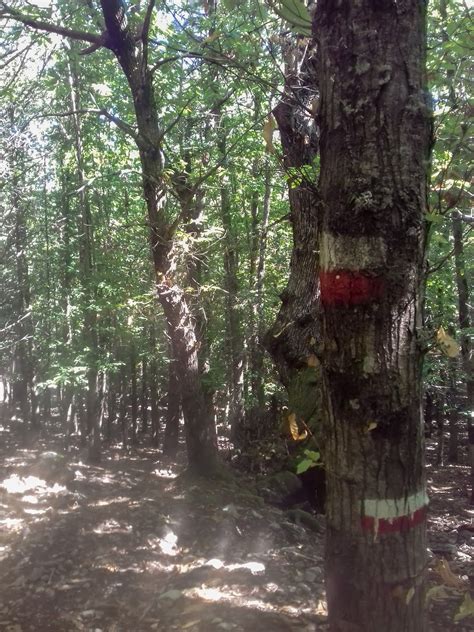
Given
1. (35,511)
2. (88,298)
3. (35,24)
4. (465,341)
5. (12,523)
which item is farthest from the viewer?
(88,298)

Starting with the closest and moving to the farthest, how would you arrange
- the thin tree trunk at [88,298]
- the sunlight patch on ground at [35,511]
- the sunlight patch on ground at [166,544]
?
the sunlight patch on ground at [166,544] → the sunlight patch on ground at [35,511] → the thin tree trunk at [88,298]

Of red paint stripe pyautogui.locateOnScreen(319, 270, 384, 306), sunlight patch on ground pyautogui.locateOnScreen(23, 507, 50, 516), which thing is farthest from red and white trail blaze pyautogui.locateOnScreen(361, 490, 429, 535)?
sunlight patch on ground pyautogui.locateOnScreen(23, 507, 50, 516)

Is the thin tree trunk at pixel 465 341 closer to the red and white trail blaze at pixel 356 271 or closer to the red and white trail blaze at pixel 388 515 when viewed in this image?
the red and white trail blaze at pixel 388 515

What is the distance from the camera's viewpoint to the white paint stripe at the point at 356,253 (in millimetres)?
1733

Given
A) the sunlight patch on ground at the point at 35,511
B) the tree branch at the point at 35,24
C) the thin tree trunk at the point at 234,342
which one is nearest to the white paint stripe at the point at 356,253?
the tree branch at the point at 35,24

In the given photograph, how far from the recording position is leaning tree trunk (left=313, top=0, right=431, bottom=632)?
5.72 feet

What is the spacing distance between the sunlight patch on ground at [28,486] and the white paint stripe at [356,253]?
715 cm

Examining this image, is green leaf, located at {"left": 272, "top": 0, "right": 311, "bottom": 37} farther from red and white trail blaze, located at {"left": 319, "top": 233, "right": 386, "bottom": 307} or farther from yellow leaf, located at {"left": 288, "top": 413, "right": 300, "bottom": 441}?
yellow leaf, located at {"left": 288, "top": 413, "right": 300, "bottom": 441}

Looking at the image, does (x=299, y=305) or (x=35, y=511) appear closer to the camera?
(x=299, y=305)

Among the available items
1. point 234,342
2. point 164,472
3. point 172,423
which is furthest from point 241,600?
point 172,423

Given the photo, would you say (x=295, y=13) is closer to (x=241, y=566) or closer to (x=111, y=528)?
(x=241, y=566)

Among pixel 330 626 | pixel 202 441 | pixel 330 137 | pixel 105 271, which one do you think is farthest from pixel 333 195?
pixel 105 271

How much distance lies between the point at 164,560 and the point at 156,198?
14.5ft

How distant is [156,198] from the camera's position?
6.95 meters
